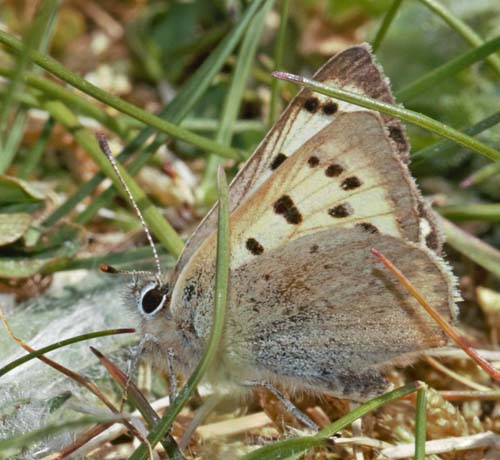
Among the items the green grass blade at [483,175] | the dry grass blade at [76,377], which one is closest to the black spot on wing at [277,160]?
the dry grass blade at [76,377]

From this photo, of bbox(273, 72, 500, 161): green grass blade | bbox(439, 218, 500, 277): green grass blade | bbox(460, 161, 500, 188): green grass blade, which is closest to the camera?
bbox(273, 72, 500, 161): green grass blade

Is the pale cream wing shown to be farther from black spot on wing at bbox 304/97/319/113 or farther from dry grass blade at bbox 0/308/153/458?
dry grass blade at bbox 0/308/153/458

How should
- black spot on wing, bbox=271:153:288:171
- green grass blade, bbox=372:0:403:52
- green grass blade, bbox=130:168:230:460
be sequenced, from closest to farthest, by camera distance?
green grass blade, bbox=130:168:230:460, black spot on wing, bbox=271:153:288:171, green grass blade, bbox=372:0:403:52

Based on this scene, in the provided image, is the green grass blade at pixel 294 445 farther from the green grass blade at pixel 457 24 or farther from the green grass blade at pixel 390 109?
the green grass blade at pixel 457 24

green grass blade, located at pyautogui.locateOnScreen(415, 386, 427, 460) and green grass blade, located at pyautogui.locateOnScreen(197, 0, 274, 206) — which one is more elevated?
green grass blade, located at pyautogui.locateOnScreen(197, 0, 274, 206)

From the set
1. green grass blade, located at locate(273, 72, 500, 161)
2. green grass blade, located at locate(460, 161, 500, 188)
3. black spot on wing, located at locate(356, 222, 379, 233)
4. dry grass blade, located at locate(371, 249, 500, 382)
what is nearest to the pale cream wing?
green grass blade, located at locate(273, 72, 500, 161)

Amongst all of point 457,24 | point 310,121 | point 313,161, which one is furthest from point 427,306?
point 457,24

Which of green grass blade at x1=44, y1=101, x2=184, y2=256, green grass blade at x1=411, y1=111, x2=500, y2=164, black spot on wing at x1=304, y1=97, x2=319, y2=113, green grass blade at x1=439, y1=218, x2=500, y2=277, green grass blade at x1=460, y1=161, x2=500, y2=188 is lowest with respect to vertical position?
green grass blade at x1=44, y1=101, x2=184, y2=256

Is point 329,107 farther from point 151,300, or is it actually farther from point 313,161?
point 151,300

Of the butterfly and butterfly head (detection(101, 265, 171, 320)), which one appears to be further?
butterfly head (detection(101, 265, 171, 320))
